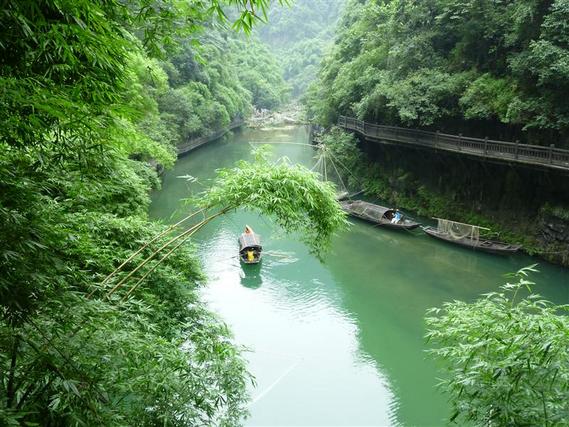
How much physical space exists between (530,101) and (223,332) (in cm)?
913

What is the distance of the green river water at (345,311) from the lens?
673 cm

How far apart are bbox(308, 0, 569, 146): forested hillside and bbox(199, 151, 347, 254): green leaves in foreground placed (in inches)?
306

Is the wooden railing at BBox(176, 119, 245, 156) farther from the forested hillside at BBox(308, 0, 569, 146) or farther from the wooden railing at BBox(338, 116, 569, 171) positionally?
the wooden railing at BBox(338, 116, 569, 171)

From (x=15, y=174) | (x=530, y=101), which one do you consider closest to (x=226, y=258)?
(x=530, y=101)

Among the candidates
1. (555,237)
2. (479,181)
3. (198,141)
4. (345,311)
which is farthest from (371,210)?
(198,141)

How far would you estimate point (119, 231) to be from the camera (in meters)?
5.38

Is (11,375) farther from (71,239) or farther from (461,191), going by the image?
(461,191)

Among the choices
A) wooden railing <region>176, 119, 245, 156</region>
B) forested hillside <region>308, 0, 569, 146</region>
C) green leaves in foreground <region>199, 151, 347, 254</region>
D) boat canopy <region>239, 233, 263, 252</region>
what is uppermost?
forested hillside <region>308, 0, 569, 146</region>

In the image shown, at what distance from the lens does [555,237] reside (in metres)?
10.8

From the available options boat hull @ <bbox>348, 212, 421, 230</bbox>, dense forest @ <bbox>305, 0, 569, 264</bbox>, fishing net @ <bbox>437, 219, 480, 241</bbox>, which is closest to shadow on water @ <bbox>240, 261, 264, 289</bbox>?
boat hull @ <bbox>348, 212, 421, 230</bbox>

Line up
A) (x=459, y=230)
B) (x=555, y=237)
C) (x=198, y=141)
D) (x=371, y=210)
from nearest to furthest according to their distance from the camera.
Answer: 1. (x=555, y=237)
2. (x=459, y=230)
3. (x=371, y=210)
4. (x=198, y=141)

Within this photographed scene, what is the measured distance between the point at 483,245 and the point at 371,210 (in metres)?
3.69

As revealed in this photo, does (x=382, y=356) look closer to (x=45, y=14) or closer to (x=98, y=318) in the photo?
(x=98, y=318)

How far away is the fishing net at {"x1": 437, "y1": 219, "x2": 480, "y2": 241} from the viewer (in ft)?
39.1
